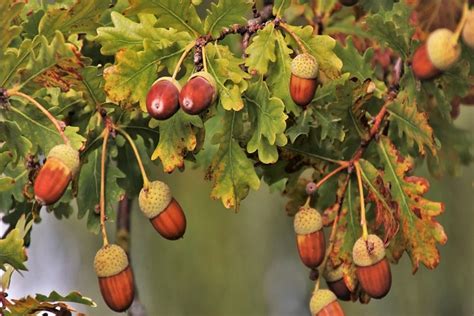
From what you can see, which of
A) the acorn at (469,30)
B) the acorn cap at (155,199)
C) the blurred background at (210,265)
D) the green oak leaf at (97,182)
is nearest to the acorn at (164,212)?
the acorn cap at (155,199)

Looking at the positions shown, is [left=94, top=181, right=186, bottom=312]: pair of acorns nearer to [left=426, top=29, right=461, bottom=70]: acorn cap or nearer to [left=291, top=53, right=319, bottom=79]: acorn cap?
[left=291, top=53, right=319, bottom=79]: acorn cap

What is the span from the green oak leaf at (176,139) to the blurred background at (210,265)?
11.4 ft

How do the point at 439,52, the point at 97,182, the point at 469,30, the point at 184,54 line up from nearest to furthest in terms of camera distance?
the point at 469,30
the point at 439,52
the point at 184,54
the point at 97,182

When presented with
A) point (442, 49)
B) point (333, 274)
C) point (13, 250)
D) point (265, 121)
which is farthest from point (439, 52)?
point (13, 250)

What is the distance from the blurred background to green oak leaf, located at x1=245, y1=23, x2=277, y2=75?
11.5 ft

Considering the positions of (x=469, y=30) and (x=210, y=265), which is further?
(x=210, y=265)

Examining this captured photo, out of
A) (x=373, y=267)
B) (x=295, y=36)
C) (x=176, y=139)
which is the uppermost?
(x=295, y=36)

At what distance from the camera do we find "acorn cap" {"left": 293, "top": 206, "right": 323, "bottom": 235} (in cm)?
198

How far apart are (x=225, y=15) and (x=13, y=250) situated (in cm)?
56

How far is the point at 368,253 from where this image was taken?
1.93 m

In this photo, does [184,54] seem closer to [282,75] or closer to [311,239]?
[282,75]

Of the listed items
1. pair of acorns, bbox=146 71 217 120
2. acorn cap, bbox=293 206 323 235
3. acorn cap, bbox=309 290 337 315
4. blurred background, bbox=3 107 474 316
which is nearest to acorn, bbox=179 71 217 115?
pair of acorns, bbox=146 71 217 120

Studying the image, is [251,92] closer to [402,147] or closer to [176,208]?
[176,208]

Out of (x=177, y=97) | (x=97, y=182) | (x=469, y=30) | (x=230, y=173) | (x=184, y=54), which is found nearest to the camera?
(x=469, y=30)
